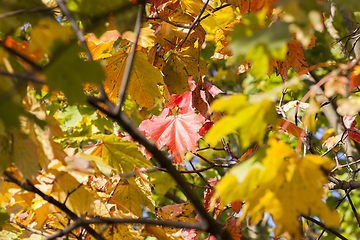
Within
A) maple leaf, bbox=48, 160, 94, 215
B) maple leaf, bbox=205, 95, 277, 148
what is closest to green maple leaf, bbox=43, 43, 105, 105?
maple leaf, bbox=205, 95, 277, 148

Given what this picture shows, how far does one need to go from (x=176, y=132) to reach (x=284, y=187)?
1.06 m

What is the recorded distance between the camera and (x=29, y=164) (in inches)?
32.4

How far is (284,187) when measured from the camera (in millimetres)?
680

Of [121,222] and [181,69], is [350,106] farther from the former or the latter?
[181,69]

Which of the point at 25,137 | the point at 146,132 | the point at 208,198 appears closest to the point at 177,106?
the point at 146,132

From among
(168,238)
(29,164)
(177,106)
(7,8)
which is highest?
(7,8)

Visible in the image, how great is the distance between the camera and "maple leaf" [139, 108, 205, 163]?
163 centimetres

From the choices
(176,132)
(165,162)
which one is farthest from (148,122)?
(165,162)

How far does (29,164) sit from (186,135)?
960mm

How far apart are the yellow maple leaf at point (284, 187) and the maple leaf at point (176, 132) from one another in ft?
2.86

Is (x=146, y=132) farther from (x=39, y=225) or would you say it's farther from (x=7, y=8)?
(x=7, y=8)

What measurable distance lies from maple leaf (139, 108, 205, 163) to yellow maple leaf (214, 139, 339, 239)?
0.87 m

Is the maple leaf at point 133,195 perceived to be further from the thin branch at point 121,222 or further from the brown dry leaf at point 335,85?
the brown dry leaf at point 335,85

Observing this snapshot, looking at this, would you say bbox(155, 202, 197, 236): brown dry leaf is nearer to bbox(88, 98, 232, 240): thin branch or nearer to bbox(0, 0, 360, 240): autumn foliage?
bbox(0, 0, 360, 240): autumn foliage
